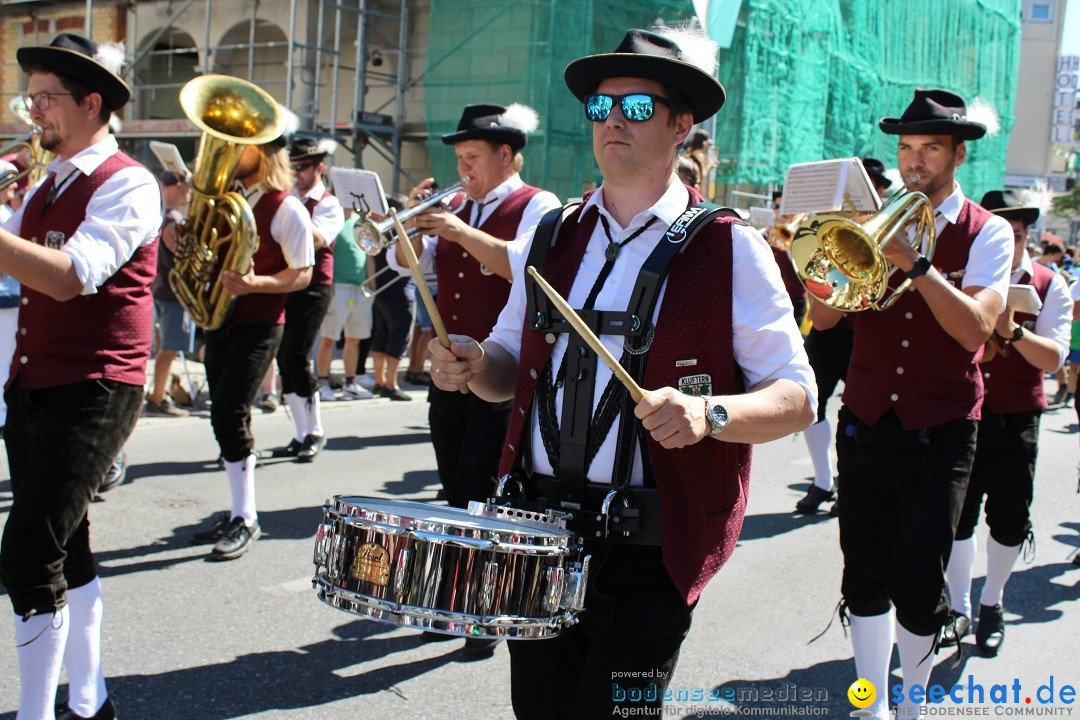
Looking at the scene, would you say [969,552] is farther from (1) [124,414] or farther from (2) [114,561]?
(2) [114,561]

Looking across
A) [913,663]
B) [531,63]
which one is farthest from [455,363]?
[531,63]

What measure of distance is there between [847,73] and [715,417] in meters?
18.8

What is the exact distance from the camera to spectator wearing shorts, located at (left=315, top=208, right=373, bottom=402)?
10641 mm

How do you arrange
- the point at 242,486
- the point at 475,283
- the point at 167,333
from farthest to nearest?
the point at 167,333 < the point at 242,486 < the point at 475,283

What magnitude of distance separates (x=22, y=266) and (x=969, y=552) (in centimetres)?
390

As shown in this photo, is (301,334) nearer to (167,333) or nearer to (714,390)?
(167,333)

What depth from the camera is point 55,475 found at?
3.29 metres

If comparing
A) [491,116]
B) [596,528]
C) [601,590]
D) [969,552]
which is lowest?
[969,552]

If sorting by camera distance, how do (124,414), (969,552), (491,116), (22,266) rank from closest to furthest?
(22,266) → (124,414) → (969,552) → (491,116)

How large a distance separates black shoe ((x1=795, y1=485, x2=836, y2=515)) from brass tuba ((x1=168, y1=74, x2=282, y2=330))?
385 cm

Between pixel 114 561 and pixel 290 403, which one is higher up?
pixel 290 403

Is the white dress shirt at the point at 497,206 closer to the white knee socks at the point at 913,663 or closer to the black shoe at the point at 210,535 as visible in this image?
the black shoe at the point at 210,535

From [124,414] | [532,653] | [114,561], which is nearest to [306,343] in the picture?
[114,561]

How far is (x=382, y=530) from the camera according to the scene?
221 centimetres
